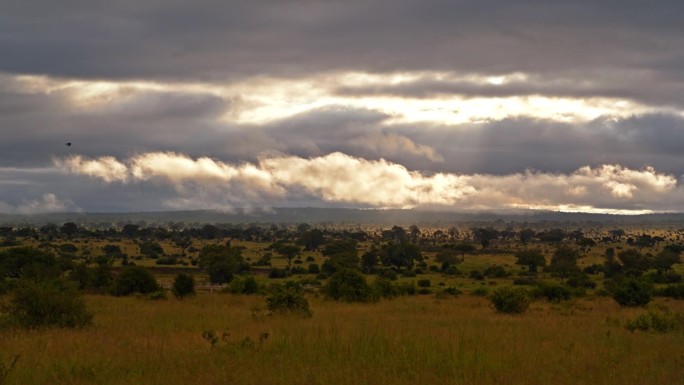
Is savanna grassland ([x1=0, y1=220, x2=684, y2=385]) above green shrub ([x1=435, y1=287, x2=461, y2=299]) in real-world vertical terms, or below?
above

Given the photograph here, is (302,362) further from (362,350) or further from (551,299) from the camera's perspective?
(551,299)

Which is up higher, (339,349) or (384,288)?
(339,349)

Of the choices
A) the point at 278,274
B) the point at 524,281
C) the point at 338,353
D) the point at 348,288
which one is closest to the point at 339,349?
the point at 338,353

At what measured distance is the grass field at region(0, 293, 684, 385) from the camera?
51.8 ft

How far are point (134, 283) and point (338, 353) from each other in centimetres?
3600

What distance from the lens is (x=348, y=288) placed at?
154ft

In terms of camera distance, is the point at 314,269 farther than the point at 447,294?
Yes

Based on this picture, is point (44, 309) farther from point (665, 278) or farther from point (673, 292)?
point (665, 278)

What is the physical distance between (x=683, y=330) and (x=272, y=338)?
15.6 meters

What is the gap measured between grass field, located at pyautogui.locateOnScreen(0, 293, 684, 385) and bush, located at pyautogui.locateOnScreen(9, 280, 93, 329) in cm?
91

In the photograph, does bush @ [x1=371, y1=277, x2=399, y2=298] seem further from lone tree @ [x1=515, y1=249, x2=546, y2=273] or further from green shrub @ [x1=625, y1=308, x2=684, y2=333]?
lone tree @ [x1=515, y1=249, x2=546, y2=273]

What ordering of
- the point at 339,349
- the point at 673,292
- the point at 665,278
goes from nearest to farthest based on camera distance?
the point at 339,349, the point at 673,292, the point at 665,278

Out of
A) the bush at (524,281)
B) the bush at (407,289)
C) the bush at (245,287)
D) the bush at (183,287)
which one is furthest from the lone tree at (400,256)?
the bush at (183,287)

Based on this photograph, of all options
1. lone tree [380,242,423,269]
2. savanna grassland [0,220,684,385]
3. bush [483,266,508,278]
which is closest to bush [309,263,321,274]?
lone tree [380,242,423,269]
